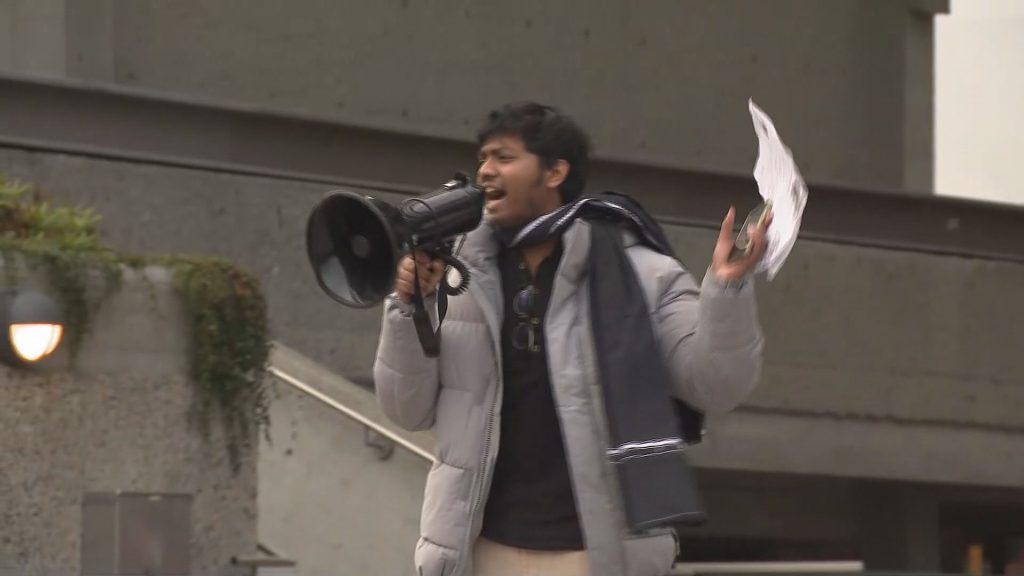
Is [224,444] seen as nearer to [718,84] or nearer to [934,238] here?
[718,84]

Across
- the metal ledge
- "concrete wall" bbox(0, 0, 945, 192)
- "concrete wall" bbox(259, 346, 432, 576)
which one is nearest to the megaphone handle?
"concrete wall" bbox(259, 346, 432, 576)

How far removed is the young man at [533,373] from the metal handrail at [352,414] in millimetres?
Answer: 4252

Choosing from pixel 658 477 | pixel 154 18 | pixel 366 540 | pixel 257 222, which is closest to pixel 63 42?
pixel 154 18

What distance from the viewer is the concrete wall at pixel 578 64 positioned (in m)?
9.21

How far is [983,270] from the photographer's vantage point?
37.6 feet

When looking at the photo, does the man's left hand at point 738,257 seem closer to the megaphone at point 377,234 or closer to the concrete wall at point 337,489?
the megaphone at point 377,234

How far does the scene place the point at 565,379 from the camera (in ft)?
11.8

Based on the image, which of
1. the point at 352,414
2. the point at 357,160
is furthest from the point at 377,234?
the point at 357,160

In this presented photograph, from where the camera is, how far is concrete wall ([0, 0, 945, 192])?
9211mm

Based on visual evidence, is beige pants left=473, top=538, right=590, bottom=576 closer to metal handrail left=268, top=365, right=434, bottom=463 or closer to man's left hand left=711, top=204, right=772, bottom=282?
man's left hand left=711, top=204, right=772, bottom=282

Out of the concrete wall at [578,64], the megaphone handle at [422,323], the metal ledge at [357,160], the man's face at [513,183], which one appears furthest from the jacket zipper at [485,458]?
the concrete wall at [578,64]

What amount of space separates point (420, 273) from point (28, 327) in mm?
2947

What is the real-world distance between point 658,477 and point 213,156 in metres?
6.02

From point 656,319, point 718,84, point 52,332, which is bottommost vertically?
point 656,319
